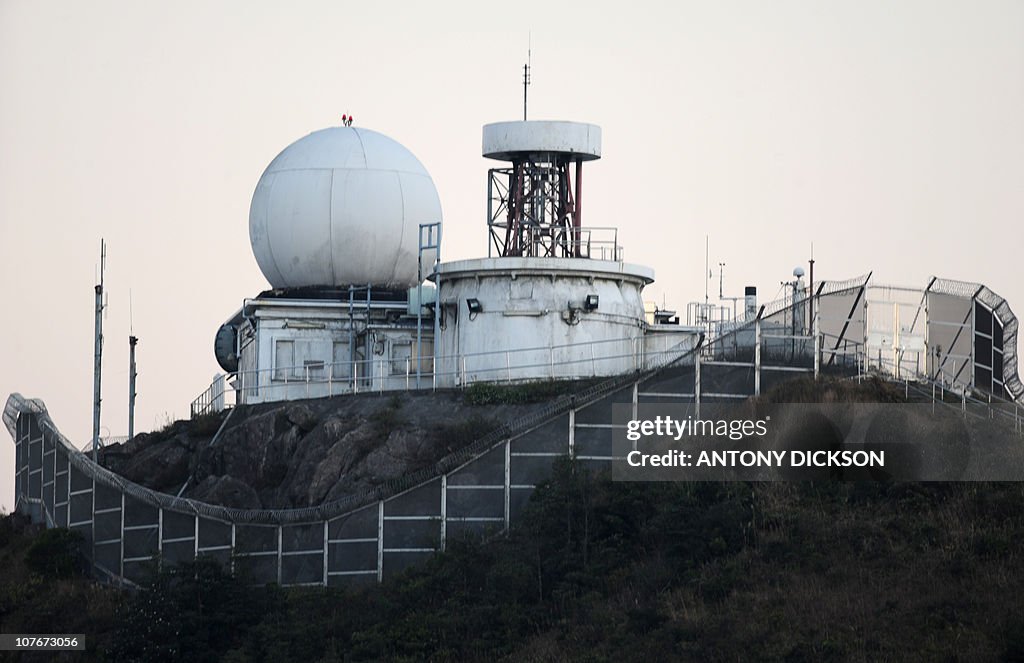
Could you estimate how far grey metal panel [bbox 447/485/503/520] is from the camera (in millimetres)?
51719

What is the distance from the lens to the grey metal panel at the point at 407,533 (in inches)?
2031

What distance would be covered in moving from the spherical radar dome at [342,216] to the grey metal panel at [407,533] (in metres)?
14.6

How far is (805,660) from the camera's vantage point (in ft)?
137

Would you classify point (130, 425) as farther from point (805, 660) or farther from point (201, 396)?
point (805, 660)

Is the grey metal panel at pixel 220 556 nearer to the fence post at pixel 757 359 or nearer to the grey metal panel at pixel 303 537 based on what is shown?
the grey metal panel at pixel 303 537

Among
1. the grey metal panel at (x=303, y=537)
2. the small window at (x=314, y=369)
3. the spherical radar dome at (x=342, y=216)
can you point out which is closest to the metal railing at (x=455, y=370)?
the small window at (x=314, y=369)

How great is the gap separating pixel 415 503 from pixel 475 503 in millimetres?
1396

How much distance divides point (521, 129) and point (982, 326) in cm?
1435

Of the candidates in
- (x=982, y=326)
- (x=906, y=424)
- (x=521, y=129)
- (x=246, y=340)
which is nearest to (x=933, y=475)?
(x=906, y=424)

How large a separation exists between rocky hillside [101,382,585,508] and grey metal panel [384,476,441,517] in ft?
5.35

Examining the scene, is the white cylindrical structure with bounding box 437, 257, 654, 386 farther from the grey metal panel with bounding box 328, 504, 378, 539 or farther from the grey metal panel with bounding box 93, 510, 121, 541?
the grey metal panel with bounding box 93, 510, 121, 541

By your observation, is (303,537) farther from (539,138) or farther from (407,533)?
(539,138)

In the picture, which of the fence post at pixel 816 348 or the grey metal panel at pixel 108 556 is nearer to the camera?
the fence post at pixel 816 348

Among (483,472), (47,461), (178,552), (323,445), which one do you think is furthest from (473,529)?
(47,461)
